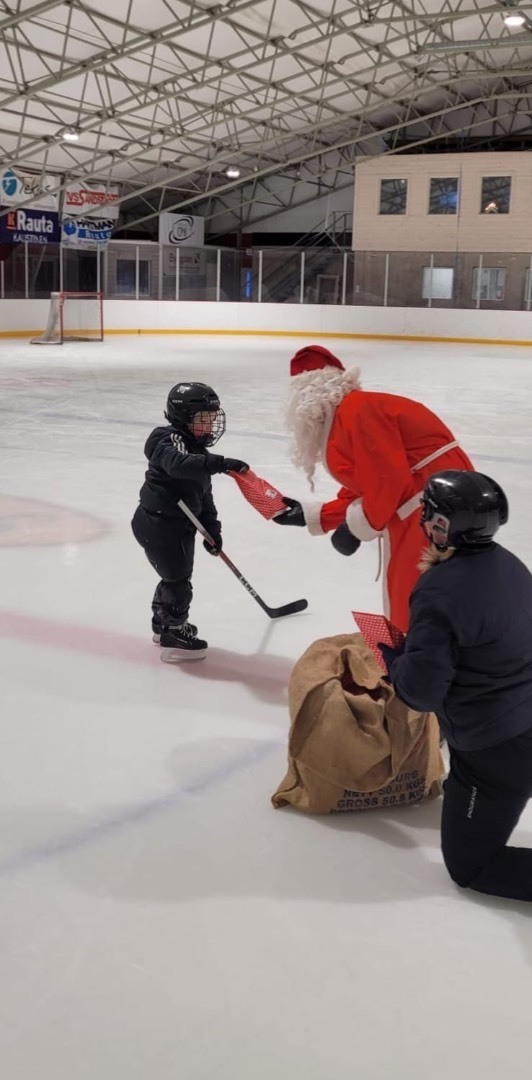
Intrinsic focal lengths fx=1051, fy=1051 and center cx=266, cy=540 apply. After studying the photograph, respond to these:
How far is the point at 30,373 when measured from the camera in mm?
14156

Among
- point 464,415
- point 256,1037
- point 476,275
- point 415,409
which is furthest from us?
point 476,275

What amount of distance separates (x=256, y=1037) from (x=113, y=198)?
24987 mm

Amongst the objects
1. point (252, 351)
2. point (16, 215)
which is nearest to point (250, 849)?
point (252, 351)

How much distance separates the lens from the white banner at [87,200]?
2372 cm

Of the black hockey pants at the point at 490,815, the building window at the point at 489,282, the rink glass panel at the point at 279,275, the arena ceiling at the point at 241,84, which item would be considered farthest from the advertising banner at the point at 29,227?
the black hockey pants at the point at 490,815

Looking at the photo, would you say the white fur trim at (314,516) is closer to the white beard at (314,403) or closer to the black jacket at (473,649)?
the white beard at (314,403)

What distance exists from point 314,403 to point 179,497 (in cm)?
87

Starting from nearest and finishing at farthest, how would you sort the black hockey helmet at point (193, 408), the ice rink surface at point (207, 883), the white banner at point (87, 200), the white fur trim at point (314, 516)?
the ice rink surface at point (207, 883)
the white fur trim at point (314, 516)
the black hockey helmet at point (193, 408)
the white banner at point (87, 200)

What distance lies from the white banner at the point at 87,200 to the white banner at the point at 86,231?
6.9 inches

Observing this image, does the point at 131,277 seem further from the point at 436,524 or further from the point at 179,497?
the point at 436,524

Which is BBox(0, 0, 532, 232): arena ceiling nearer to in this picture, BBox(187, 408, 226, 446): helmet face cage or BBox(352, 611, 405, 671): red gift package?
BBox(187, 408, 226, 446): helmet face cage

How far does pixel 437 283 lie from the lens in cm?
2497

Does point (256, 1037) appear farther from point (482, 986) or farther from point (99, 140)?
point (99, 140)

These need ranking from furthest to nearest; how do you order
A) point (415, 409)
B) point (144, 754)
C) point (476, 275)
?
point (476, 275), point (144, 754), point (415, 409)
